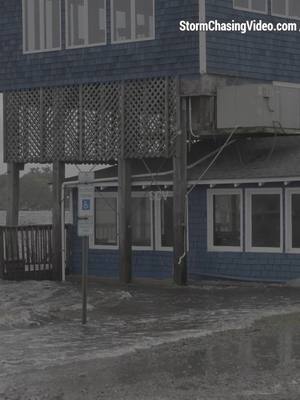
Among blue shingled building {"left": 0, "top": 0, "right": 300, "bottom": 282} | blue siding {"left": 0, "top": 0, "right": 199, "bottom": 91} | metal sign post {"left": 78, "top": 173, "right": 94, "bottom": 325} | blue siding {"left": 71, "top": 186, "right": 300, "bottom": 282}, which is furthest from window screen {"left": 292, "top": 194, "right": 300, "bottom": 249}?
metal sign post {"left": 78, "top": 173, "right": 94, "bottom": 325}

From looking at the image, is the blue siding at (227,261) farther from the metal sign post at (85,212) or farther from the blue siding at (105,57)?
the metal sign post at (85,212)

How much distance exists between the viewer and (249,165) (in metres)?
19.6

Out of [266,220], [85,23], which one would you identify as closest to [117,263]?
[266,220]

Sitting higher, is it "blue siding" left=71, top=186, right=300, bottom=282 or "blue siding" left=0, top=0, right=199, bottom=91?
"blue siding" left=0, top=0, right=199, bottom=91

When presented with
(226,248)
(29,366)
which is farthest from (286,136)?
(29,366)

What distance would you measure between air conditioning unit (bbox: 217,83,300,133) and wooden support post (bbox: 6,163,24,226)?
20.7 feet

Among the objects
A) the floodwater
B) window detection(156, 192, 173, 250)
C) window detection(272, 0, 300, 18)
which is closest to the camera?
the floodwater

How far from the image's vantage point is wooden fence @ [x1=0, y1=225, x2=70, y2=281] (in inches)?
853

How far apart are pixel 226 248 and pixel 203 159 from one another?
92.0 inches

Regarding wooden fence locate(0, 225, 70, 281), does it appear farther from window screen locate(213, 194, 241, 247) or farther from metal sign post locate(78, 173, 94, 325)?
metal sign post locate(78, 173, 94, 325)

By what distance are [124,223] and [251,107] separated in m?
4.06

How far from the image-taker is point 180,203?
1927 centimetres

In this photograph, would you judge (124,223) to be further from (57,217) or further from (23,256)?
A: (23,256)

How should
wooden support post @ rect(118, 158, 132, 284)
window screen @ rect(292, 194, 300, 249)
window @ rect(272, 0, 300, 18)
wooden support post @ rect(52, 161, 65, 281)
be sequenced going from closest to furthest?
window screen @ rect(292, 194, 300, 249)
wooden support post @ rect(118, 158, 132, 284)
window @ rect(272, 0, 300, 18)
wooden support post @ rect(52, 161, 65, 281)
